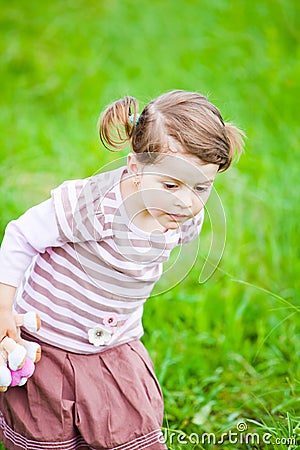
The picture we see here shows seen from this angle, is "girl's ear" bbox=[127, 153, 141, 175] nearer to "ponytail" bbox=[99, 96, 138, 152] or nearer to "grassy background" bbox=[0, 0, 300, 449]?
"ponytail" bbox=[99, 96, 138, 152]

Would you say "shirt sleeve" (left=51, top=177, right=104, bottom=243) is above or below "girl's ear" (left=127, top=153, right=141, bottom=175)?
below

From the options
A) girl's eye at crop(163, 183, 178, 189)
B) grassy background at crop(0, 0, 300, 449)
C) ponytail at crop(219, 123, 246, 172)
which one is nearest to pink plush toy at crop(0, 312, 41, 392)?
grassy background at crop(0, 0, 300, 449)

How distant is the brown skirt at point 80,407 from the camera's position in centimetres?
184

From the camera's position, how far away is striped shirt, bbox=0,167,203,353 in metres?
1.75

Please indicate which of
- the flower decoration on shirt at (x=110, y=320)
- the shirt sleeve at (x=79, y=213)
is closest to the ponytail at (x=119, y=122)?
the shirt sleeve at (x=79, y=213)

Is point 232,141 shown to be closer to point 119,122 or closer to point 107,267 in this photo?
point 119,122

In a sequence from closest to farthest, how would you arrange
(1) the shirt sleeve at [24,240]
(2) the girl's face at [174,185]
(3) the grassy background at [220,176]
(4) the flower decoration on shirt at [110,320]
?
(2) the girl's face at [174,185] → (1) the shirt sleeve at [24,240] → (4) the flower decoration on shirt at [110,320] → (3) the grassy background at [220,176]

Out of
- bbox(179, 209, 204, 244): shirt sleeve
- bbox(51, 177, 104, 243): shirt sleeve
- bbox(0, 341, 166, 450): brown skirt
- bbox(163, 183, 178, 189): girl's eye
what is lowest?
bbox(0, 341, 166, 450): brown skirt

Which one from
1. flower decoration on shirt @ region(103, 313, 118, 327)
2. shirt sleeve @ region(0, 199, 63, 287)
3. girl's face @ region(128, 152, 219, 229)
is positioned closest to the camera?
girl's face @ region(128, 152, 219, 229)

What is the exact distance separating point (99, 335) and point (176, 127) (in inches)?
23.4

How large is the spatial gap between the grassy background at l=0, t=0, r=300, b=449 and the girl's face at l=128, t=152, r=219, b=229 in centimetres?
22

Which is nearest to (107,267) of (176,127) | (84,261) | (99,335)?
(84,261)

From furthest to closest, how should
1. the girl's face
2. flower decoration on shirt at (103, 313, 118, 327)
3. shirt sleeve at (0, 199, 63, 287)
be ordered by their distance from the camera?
flower decoration on shirt at (103, 313, 118, 327), shirt sleeve at (0, 199, 63, 287), the girl's face

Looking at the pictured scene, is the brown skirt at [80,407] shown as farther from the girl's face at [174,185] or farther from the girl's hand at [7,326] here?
the girl's face at [174,185]
